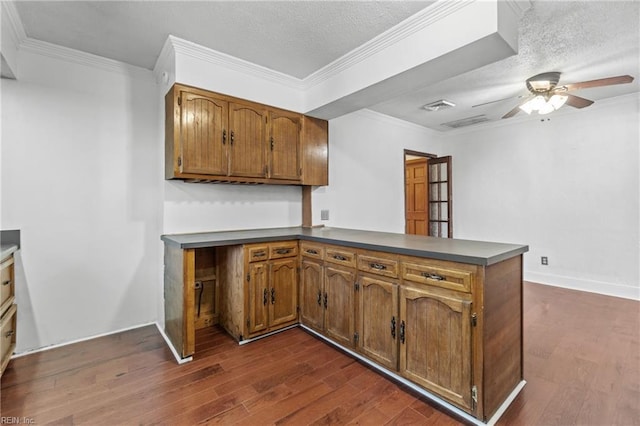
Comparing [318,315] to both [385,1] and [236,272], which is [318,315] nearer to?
[236,272]

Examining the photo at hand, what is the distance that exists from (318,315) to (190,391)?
45.6 inches

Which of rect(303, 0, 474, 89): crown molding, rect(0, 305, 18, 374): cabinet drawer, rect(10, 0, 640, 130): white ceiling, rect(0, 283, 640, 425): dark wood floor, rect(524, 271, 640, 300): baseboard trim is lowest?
rect(0, 283, 640, 425): dark wood floor

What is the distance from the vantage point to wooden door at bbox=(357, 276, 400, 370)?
204 cm

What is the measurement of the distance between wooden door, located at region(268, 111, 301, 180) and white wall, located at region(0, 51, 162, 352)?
1.15 meters

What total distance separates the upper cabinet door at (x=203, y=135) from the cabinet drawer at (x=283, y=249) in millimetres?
840

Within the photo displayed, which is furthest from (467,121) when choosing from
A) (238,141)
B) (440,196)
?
(238,141)

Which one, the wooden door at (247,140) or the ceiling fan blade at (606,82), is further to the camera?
the wooden door at (247,140)

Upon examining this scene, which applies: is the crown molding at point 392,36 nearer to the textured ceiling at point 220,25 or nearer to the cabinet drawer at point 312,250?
the textured ceiling at point 220,25

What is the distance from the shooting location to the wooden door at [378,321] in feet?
6.70

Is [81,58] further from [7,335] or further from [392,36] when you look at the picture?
[392,36]

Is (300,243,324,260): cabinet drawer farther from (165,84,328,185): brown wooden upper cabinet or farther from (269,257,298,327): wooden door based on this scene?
(165,84,328,185): brown wooden upper cabinet

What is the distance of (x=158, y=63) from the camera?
287 cm

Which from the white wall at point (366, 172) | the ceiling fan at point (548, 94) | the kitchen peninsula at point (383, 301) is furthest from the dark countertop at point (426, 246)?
the ceiling fan at point (548, 94)

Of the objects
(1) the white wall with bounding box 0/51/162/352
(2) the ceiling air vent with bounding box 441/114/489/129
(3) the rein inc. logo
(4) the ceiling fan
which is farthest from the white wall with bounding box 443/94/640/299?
(3) the rein inc. logo
